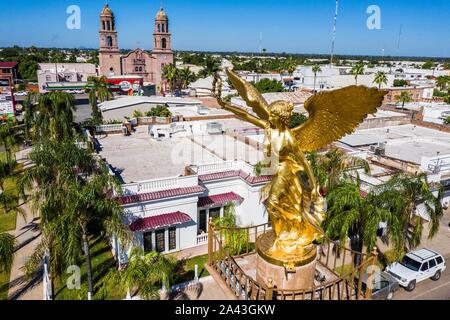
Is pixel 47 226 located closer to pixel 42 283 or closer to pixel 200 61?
pixel 42 283

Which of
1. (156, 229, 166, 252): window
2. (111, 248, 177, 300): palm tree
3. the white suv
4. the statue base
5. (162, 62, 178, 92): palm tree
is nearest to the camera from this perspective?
the statue base

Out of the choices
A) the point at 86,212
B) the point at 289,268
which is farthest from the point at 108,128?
the point at 289,268

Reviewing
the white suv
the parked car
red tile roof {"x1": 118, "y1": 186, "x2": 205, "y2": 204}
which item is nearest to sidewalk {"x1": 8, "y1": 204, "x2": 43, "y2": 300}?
red tile roof {"x1": 118, "y1": 186, "x2": 205, "y2": 204}

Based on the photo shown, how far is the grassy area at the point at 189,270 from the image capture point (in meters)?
17.6

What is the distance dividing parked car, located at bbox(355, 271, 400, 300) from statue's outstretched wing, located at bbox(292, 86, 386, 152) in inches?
365

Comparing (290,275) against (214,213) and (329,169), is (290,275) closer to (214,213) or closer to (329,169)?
(329,169)

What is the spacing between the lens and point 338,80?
79.2 m

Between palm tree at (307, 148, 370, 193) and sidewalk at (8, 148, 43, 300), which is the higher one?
palm tree at (307, 148, 370, 193)

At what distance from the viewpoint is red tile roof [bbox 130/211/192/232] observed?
1753 cm

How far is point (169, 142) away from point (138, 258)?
646 inches

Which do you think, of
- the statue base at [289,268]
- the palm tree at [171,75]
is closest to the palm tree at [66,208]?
the statue base at [289,268]

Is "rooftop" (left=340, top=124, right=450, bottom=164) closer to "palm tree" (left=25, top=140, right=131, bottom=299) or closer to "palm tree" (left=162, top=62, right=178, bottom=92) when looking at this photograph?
"palm tree" (left=25, top=140, right=131, bottom=299)

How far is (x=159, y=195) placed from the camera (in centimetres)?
1812
